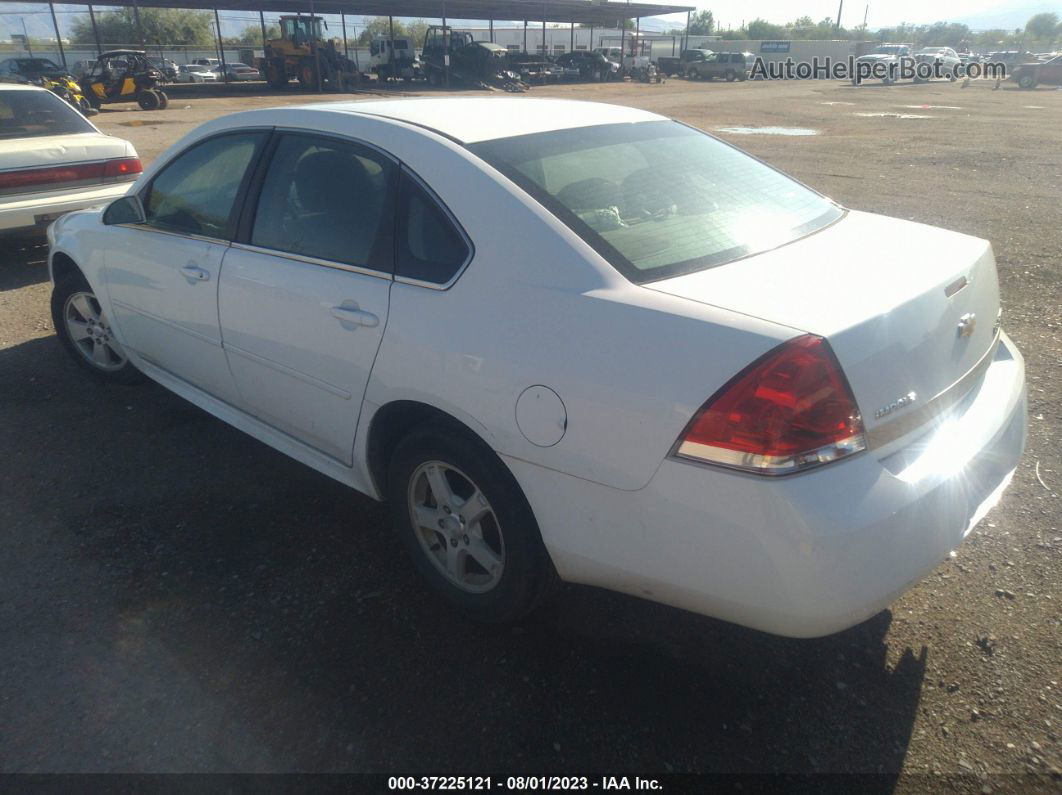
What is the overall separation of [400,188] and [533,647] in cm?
166

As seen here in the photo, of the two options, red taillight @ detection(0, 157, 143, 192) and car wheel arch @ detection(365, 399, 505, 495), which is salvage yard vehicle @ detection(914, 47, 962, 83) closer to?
red taillight @ detection(0, 157, 143, 192)

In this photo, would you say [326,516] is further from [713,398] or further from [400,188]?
[713,398]

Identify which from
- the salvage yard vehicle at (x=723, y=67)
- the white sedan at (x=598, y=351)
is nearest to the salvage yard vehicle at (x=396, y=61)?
the salvage yard vehicle at (x=723, y=67)

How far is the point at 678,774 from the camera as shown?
222 cm

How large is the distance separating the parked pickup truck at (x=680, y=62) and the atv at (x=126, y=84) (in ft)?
110

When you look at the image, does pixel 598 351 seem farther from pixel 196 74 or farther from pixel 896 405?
pixel 196 74

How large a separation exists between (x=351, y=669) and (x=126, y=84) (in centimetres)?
2814

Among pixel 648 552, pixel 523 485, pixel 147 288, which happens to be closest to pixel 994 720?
pixel 648 552

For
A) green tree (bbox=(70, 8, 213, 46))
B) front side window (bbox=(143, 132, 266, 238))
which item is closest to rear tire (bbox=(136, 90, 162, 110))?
front side window (bbox=(143, 132, 266, 238))

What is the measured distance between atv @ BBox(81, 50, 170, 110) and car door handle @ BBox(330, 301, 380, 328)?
27.2 m

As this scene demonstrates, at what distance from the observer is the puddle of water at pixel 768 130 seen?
730 inches

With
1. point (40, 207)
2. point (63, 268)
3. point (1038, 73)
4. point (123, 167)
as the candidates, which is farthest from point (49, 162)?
point (1038, 73)

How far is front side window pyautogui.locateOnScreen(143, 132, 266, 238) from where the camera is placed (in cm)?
348

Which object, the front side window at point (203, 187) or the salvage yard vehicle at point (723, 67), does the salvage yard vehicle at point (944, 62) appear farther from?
the front side window at point (203, 187)
